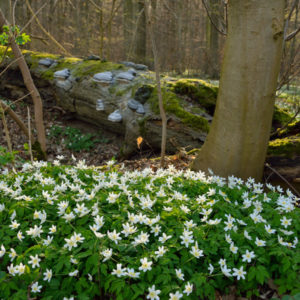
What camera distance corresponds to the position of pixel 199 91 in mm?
5875

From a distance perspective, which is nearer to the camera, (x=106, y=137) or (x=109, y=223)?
(x=109, y=223)

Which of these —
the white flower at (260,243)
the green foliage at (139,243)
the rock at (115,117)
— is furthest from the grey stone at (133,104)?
the white flower at (260,243)

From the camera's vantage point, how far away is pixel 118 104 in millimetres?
6477

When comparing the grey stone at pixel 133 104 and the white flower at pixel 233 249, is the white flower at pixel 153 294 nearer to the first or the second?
the white flower at pixel 233 249

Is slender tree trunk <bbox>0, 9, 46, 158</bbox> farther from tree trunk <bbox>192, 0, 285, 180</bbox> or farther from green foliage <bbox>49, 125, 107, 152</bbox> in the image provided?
tree trunk <bbox>192, 0, 285, 180</bbox>

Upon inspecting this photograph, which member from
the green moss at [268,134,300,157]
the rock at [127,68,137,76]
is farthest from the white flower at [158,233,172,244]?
the rock at [127,68,137,76]

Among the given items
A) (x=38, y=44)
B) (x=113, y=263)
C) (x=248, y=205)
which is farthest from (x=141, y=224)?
(x=38, y=44)

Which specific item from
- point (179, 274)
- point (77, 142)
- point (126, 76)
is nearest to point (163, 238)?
point (179, 274)

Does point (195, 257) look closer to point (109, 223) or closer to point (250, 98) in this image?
point (109, 223)

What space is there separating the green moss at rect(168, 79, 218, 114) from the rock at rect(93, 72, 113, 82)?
1.62 metres

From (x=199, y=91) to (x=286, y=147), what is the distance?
241cm

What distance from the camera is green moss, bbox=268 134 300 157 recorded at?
3.87 meters

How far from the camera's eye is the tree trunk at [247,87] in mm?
3125

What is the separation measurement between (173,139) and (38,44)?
491 inches
